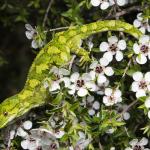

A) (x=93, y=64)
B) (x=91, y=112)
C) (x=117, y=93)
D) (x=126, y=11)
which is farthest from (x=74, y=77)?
(x=126, y=11)

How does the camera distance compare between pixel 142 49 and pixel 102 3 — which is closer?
pixel 142 49

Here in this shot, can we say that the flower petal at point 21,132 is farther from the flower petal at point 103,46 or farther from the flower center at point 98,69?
the flower petal at point 103,46

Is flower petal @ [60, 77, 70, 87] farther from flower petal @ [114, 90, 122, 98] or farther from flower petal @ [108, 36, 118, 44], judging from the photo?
flower petal @ [108, 36, 118, 44]

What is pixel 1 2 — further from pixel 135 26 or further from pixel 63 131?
pixel 63 131

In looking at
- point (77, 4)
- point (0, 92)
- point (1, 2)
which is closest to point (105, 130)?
point (77, 4)

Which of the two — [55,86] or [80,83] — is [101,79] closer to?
[80,83]

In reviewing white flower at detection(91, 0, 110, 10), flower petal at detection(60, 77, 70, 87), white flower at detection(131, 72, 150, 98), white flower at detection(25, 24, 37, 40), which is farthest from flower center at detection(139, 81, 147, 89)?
white flower at detection(25, 24, 37, 40)

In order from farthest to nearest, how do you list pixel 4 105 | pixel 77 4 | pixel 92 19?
pixel 92 19
pixel 77 4
pixel 4 105
